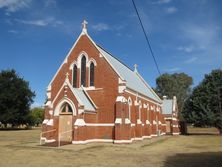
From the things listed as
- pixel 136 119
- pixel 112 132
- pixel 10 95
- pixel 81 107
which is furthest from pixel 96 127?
pixel 10 95

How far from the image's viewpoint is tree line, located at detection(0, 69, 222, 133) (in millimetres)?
53625

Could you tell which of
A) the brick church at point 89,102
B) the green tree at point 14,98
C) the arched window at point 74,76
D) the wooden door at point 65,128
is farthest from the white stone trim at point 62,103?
the green tree at point 14,98

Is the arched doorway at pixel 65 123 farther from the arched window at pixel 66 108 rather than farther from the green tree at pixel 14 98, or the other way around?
the green tree at pixel 14 98

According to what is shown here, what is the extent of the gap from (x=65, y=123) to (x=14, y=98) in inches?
1748

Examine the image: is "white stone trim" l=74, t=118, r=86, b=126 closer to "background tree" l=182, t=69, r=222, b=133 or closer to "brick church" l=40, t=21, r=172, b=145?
"brick church" l=40, t=21, r=172, b=145

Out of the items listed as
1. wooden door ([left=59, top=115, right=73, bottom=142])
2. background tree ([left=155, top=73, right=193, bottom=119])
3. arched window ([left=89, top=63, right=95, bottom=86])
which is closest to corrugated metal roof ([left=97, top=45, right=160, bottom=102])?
arched window ([left=89, top=63, right=95, bottom=86])

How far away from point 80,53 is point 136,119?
1083 cm

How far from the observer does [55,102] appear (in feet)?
98.7

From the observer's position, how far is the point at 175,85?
9288 centimetres

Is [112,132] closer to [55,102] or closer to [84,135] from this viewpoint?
[84,135]

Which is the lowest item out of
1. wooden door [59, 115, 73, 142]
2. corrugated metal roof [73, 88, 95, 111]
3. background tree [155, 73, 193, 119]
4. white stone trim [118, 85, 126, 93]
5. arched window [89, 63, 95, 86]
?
wooden door [59, 115, 73, 142]

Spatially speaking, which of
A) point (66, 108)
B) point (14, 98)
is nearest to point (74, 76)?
point (66, 108)

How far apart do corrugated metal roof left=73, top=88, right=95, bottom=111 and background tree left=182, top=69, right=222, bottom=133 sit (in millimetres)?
28879

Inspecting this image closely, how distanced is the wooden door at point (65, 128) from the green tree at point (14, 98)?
43081 mm
